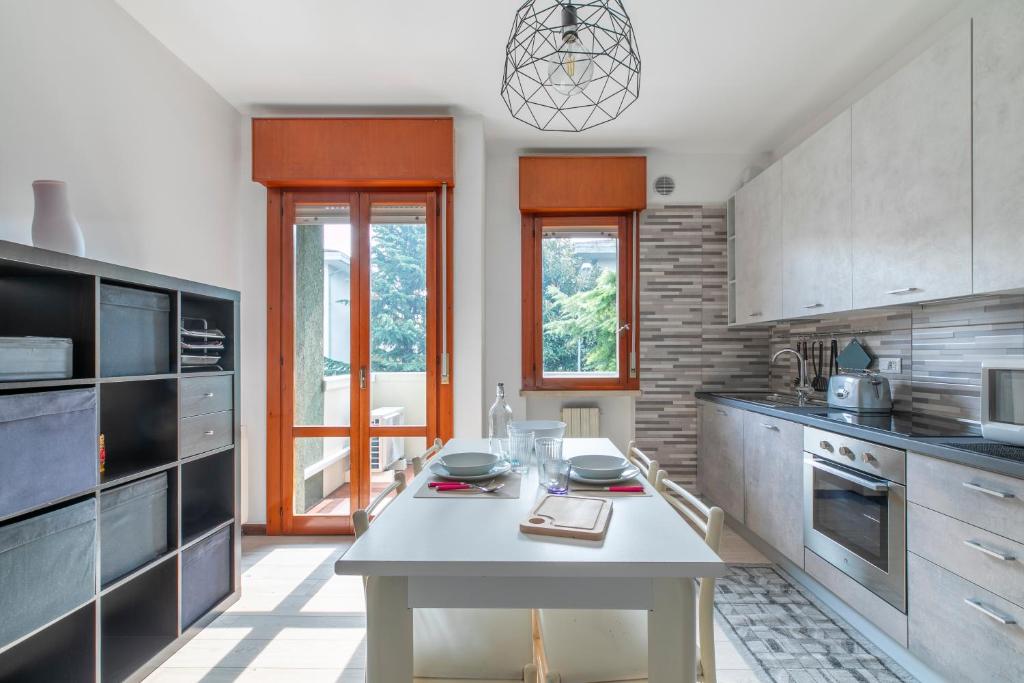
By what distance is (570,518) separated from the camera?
3.78 ft

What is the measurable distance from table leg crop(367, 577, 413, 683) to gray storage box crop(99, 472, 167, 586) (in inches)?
46.4

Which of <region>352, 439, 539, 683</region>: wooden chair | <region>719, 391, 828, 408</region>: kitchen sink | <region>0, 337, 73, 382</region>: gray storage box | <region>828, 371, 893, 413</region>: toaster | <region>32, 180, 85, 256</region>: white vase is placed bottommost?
<region>352, 439, 539, 683</region>: wooden chair

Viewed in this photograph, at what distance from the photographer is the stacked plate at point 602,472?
58.6 inches

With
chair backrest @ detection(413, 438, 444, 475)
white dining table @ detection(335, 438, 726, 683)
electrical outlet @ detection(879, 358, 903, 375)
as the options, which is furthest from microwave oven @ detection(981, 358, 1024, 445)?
chair backrest @ detection(413, 438, 444, 475)

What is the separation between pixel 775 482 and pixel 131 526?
9.11 feet

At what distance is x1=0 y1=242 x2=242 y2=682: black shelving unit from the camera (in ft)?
4.98

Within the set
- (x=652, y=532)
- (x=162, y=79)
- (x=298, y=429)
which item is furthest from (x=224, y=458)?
(x=652, y=532)

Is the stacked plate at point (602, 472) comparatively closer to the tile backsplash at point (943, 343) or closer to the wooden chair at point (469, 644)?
the wooden chair at point (469, 644)

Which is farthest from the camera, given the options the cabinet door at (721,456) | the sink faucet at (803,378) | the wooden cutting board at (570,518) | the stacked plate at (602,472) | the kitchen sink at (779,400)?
the sink faucet at (803,378)

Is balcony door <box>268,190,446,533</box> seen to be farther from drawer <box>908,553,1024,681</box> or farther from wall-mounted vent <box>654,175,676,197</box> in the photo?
drawer <box>908,553,1024,681</box>

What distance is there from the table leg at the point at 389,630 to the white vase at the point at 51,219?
1.58 metres

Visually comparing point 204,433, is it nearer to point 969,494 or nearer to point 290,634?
point 290,634

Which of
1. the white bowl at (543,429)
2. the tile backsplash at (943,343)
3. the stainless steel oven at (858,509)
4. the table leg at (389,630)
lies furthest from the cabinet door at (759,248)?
the table leg at (389,630)

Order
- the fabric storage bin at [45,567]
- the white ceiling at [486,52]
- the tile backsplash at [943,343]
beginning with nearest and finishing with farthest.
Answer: the fabric storage bin at [45,567]
the tile backsplash at [943,343]
the white ceiling at [486,52]
